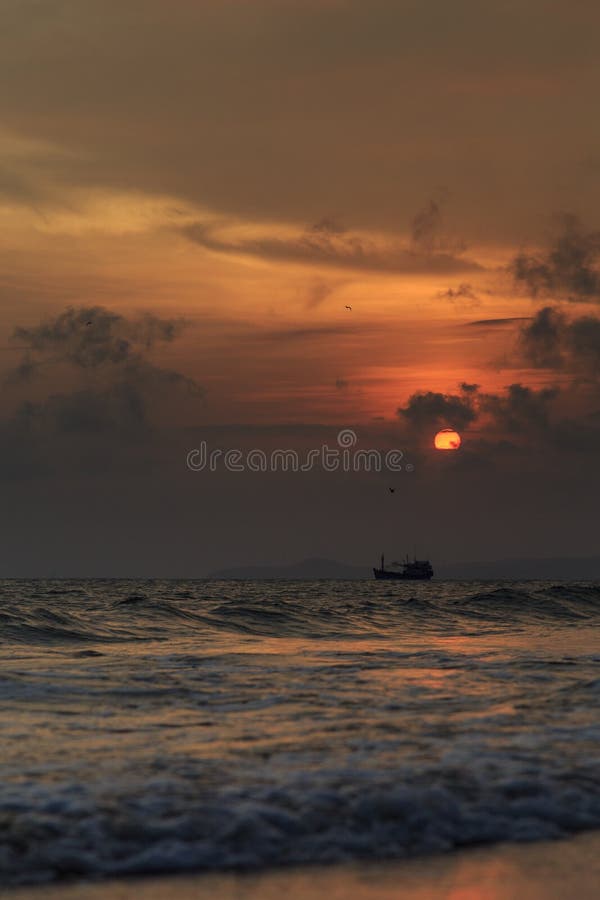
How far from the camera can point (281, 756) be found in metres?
11.3

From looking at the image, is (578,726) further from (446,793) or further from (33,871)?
(33,871)

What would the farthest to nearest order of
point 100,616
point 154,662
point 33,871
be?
point 100,616 < point 154,662 < point 33,871

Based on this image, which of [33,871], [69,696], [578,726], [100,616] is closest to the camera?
[33,871]

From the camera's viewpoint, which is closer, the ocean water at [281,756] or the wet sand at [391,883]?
the wet sand at [391,883]

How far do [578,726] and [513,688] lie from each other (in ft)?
12.7

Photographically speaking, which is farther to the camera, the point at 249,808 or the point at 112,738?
the point at 112,738

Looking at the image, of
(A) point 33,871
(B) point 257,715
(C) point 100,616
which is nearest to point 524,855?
(A) point 33,871

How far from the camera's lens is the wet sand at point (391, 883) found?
23.0ft

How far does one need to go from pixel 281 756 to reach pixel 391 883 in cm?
411

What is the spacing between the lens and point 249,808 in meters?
9.01

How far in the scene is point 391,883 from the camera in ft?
23.9

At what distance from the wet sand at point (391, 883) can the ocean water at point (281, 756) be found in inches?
11.2

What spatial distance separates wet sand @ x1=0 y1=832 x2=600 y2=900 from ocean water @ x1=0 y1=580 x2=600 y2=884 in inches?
11.2

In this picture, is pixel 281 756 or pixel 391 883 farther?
pixel 281 756
